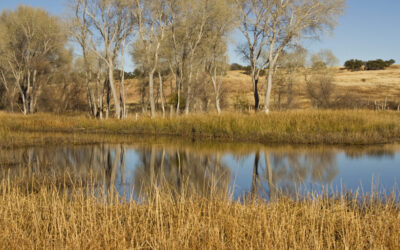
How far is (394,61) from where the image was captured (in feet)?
322

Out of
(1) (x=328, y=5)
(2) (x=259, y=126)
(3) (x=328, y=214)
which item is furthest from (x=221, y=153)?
(1) (x=328, y=5)

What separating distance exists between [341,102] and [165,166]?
3420cm

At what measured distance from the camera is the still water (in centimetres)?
970

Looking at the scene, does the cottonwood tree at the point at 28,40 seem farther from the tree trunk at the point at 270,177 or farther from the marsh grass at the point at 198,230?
the marsh grass at the point at 198,230

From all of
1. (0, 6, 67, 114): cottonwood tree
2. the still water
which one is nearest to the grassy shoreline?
the still water

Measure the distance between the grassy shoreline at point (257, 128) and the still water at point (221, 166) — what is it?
6.25ft

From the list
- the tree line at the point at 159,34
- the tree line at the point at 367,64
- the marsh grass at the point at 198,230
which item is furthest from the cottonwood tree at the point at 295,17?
the tree line at the point at 367,64

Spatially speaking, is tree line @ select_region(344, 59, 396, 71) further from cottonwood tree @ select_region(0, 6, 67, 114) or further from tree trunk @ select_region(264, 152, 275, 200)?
tree trunk @ select_region(264, 152, 275, 200)

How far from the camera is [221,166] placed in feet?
42.1

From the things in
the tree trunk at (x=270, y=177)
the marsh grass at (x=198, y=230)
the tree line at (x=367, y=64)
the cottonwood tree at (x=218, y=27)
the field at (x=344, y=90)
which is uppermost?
the tree line at (x=367, y=64)

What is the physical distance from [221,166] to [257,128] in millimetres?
8651

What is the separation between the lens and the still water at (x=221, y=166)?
31.8ft

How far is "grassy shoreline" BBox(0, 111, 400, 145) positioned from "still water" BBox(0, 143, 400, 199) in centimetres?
190

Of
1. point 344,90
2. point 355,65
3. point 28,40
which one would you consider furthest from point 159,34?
point 355,65
